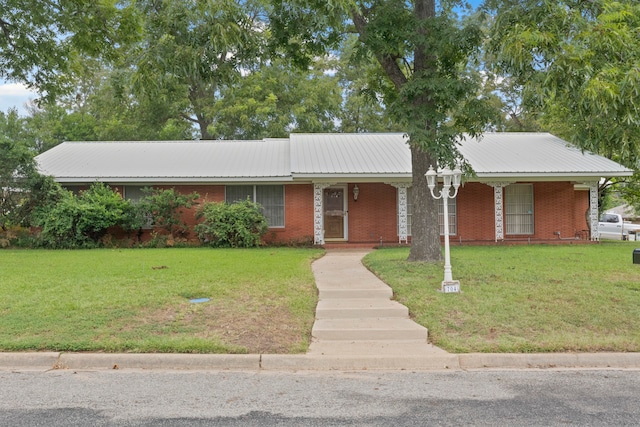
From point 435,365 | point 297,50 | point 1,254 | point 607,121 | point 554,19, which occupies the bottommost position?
point 435,365

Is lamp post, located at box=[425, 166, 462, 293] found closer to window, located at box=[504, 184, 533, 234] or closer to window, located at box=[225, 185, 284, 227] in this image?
window, located at box=[225, 185, 284, 227]

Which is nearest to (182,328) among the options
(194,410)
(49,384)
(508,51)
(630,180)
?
(49,384)

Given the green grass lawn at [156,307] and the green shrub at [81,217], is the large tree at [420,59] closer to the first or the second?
the green grass lawn at [156,307]

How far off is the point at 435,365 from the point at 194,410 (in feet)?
9.33

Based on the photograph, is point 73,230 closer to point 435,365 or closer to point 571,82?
point 435,365

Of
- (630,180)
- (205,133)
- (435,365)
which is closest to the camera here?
(435,365)

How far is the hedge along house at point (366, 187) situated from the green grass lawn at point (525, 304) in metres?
6.09

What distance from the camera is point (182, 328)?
20.8 ft

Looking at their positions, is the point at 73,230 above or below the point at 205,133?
below

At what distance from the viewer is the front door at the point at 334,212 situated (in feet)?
58.9

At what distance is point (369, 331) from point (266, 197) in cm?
1178

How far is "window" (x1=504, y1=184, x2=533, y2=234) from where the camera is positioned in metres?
18.4

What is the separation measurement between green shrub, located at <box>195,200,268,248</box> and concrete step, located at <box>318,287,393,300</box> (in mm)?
7867

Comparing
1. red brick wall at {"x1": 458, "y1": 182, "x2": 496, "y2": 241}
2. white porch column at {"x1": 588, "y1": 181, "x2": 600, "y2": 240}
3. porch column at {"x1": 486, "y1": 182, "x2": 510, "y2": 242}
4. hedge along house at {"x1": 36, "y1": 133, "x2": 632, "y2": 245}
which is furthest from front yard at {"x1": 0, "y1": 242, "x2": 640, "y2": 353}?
white porch column at {"x1": 588, "y1": 181, "x2": 600, "y2": 240}
